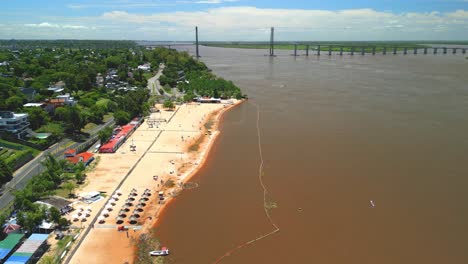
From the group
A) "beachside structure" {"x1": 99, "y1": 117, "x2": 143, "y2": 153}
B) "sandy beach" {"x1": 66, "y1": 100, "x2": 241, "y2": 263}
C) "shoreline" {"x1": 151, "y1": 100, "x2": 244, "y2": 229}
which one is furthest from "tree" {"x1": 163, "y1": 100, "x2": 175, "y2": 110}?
"shoreline" {"x1": 151, "y1": 100, "x2": 244, "y2": 229}

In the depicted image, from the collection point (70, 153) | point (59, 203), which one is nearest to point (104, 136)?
point (70, 153)

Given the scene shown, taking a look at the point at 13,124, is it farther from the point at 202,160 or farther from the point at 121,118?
the point at 202,160

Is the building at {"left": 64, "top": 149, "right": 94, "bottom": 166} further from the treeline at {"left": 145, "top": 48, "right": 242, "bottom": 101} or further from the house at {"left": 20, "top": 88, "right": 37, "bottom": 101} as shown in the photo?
the treeline at {"left": 145, "top": 48, "right": 242, "bottom": 101}

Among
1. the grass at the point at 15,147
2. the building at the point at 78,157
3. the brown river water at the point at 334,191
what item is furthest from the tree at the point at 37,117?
the brown river water at the point at 334,191

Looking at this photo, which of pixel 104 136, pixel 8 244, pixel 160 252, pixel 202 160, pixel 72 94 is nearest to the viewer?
pixel 8 244

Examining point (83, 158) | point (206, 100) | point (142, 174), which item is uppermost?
point (206, 100)

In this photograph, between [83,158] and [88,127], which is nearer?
[83,158]

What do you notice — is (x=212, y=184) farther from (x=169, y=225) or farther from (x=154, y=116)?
(x=154, y=116)
